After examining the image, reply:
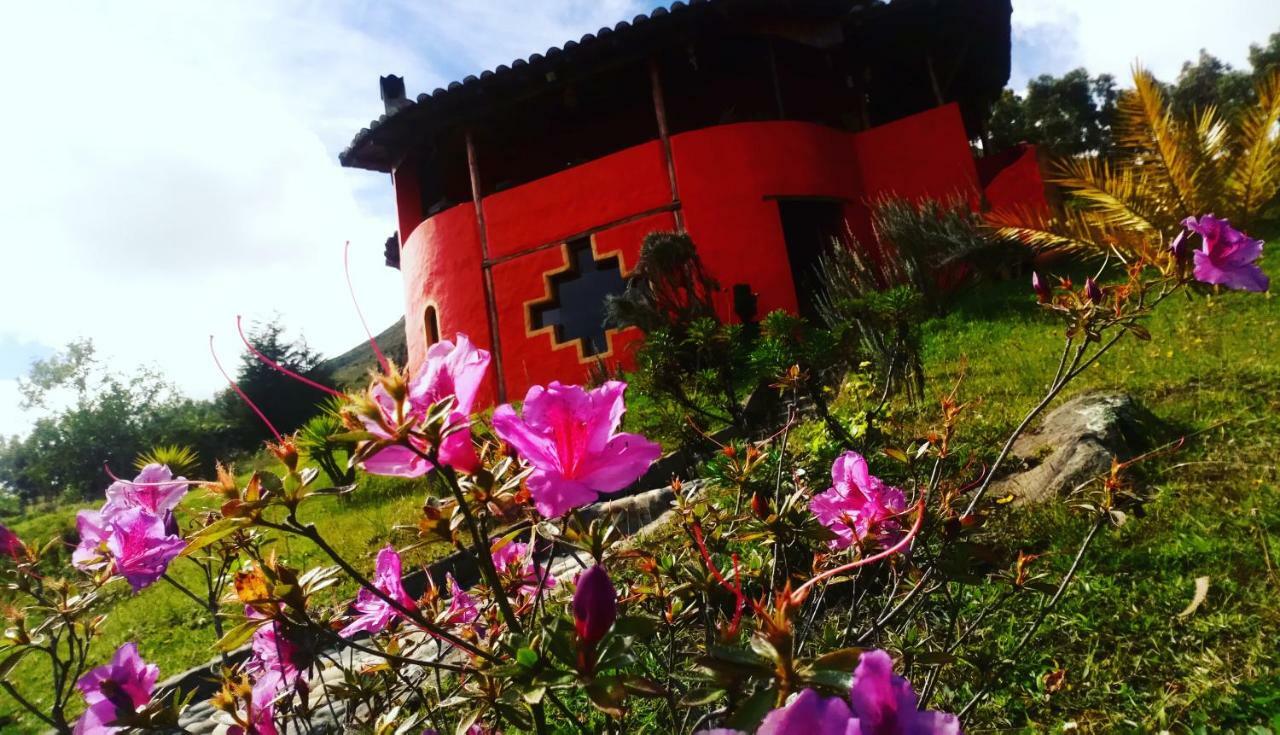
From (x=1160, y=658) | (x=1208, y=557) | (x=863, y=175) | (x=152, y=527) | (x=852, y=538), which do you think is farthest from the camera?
(x=863, y=175)

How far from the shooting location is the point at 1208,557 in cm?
223

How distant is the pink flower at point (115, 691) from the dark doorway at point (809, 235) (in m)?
7.07

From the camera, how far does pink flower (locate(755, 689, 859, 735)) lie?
50 centimetres

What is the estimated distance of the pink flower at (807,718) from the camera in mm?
500

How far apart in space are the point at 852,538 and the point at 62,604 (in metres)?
1.39

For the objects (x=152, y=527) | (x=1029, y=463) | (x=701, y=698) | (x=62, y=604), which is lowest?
(x=1029, y=463)

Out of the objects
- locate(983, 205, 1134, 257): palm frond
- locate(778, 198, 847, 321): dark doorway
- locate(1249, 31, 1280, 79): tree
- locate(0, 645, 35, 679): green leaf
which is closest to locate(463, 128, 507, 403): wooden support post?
locate(778, 198, 847, 321): dark doorway

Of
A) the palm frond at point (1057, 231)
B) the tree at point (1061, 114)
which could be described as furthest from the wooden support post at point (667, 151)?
the tree at point (1061, 114)

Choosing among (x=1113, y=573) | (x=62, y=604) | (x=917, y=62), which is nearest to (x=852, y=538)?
(x=62, y=604)

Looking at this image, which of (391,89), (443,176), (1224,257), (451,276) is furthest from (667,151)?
(1224,257)

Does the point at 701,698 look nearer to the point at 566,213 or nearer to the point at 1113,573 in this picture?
the point at 1113,573

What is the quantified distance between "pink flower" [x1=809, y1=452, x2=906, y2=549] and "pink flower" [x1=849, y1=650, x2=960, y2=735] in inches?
23.5

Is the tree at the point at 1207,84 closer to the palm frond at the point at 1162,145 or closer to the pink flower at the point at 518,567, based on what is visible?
the palm frond at the point at 1162,145

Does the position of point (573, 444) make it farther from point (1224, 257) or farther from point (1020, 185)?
point (1020, 185)
